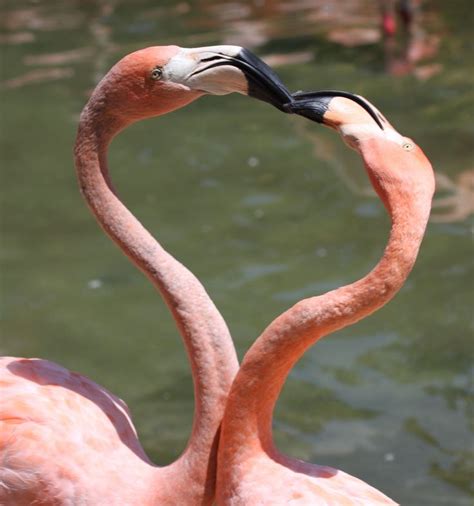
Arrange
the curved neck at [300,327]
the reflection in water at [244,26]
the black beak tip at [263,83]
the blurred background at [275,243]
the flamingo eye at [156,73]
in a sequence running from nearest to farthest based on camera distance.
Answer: the curved neck at [300,327] < the black beak tip at [263,83] < the flamingo eye at [156,73] < the blurred background at [275,243] < the reflection in water at [244,26]

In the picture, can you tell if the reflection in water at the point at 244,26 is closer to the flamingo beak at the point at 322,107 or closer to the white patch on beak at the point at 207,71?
the white patch on beak at the point at 207,71

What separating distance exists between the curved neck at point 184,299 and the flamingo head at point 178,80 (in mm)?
70

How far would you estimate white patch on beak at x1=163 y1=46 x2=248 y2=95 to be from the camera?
2377 millimetres

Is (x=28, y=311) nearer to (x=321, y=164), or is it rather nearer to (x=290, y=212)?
(x=290, y=212)

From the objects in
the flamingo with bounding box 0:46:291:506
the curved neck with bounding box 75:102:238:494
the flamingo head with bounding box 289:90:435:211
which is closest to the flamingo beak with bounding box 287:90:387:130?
the flamingo head with bounding box 289:90:435:211

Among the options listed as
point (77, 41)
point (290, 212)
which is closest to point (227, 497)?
point (290, 212)

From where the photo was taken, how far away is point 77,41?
9.50 m

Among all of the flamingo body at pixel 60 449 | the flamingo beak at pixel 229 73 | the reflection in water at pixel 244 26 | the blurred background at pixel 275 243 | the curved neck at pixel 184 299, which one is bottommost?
the reflection in water at pixel 244 26

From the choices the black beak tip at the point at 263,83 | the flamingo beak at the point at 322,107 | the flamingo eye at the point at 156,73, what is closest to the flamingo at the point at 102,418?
the flamingo eye at the point at 156,73

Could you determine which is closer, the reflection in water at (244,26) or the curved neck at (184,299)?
the curved neck at (184,299)

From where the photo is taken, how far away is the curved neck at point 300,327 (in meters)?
2.17

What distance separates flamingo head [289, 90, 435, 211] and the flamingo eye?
0.42m

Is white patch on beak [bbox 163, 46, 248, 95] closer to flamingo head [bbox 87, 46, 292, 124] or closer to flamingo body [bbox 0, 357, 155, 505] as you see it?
flamingo head [bbox 87, 46, 292, 124]

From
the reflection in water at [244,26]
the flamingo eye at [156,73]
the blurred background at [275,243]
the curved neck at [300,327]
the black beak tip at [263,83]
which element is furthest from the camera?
the reflection in water at [244,26]
